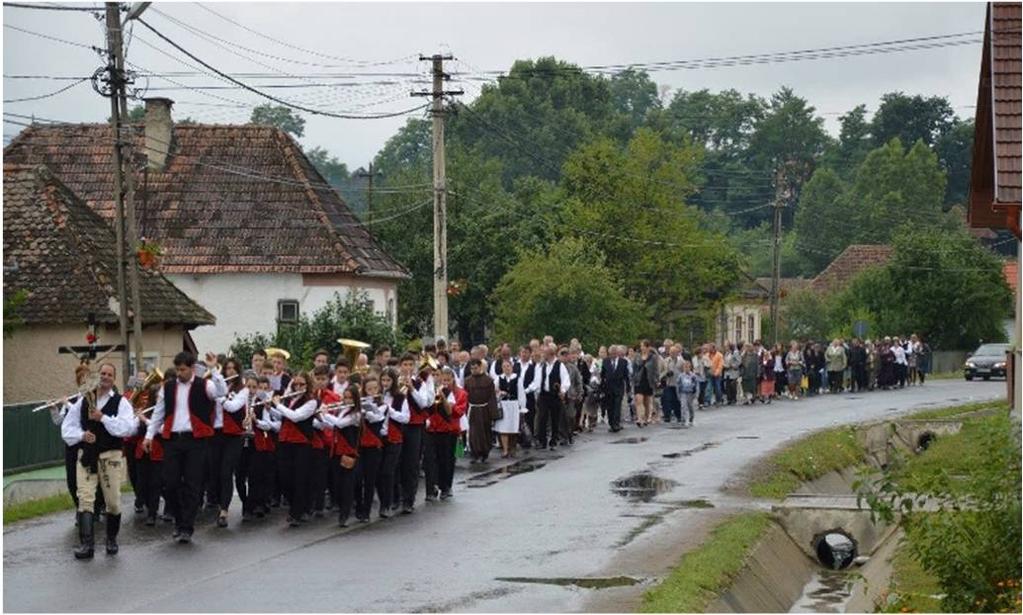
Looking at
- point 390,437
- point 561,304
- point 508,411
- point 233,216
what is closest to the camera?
point 390,437

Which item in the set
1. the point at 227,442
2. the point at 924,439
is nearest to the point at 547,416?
the point at 924,439

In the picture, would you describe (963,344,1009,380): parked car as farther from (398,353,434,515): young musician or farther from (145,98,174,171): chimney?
(398,353,434,515): young musician

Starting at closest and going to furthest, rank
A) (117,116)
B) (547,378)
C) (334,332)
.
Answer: (117,116) < (547,378) < (334,332)

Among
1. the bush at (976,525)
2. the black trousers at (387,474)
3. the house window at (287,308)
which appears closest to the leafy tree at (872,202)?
the house window at (287,308)

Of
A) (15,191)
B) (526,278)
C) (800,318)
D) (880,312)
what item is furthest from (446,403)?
(800,318)

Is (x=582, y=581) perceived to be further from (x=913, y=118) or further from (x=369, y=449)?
(x=913, y=118)

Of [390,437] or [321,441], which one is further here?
[390,437]

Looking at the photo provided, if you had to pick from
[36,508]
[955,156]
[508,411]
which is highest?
[955,156]

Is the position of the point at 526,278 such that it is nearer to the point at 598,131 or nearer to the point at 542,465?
the point at 542,465

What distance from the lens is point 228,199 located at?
55.1 m

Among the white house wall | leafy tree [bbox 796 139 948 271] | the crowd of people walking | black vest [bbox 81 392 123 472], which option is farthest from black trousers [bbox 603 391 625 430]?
leafy tree [bbox 796 139 948 271]

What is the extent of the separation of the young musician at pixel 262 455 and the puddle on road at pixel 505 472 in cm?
440

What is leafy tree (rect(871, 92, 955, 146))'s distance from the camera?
4670 inches

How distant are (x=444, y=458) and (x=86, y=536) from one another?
6723mm
